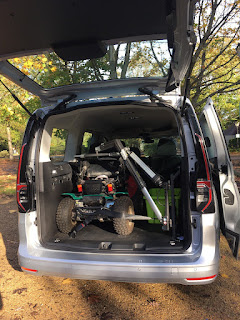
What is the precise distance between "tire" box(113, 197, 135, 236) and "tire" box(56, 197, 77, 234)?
643 mm

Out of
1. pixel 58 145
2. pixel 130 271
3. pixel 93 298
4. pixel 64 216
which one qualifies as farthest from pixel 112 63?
pixel 130 271

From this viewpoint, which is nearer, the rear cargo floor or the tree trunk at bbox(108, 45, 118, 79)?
the rear cargo floor

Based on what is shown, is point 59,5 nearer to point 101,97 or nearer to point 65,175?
point 101,97

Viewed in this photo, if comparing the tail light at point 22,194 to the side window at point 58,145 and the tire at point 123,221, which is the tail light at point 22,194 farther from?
the tire at point 123,221

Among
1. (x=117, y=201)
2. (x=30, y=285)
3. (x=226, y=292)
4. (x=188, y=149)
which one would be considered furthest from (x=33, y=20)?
(x=226, y=292)

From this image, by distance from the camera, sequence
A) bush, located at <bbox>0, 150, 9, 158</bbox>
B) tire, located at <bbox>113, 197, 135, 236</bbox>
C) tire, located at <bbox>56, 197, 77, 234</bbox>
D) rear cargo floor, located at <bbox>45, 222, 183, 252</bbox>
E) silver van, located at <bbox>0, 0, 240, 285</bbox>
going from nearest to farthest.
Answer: silver van, located at <bbox>0, 0, 240, 285</bbox>
rear cargo floor, located at <bbox>45, 222, 183, 252</bbox>
tire, located at <bbox>113, 197, 135, 236</bbox>
tire, located at <bbox>56, 197, 77, 234</bbox>
bush, located at <bbox>0, 150, 9, 158</bbox>

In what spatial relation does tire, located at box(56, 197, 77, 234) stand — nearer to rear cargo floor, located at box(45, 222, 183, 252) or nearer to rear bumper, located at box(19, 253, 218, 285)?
rear cargo floor, located at box(45, 222, 183, 252)

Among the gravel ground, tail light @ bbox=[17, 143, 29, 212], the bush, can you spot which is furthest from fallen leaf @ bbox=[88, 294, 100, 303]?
the bush

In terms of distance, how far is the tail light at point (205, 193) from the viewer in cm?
260

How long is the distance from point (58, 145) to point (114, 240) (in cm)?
185

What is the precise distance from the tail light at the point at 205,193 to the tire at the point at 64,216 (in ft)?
6.03

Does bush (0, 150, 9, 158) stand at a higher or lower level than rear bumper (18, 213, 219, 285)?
higher

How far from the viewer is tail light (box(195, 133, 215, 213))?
8.52 feet

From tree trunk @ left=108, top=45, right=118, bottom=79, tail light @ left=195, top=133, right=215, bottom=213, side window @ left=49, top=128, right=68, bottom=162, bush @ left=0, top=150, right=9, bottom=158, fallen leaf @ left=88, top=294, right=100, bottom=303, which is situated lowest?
fallen leaf @ left=88, top=294, right=100, bottom=303
